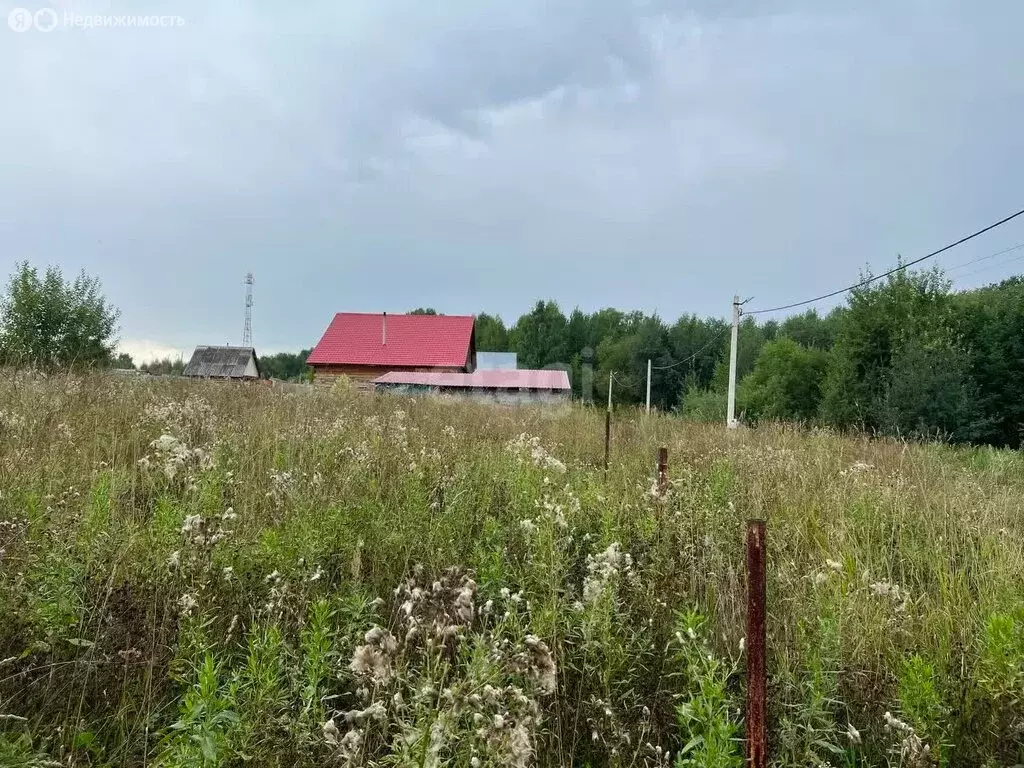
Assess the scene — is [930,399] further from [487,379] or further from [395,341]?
[395,341]

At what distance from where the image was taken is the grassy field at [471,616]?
1.80 m

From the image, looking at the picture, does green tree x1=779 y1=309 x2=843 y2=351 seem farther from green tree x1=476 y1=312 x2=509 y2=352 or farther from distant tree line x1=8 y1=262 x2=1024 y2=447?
green tree x1=476 y1=312 x2=509 y2=352

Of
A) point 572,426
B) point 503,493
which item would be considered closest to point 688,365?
point 572,426

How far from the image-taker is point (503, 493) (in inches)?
188

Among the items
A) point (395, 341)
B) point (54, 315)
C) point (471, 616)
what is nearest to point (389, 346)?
point (395, 341)

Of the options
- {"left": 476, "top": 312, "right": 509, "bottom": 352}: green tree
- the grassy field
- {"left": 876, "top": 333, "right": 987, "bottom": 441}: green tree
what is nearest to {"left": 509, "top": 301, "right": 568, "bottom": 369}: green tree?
{"left": 476, "top": 312, "right": 509, "bottom": 352}: green tree

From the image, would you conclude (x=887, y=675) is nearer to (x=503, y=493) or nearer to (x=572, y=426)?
(x=503, y=493)

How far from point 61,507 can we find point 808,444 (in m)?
9.06

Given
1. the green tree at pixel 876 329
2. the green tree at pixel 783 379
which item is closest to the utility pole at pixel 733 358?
the green tree at pixel 876 329

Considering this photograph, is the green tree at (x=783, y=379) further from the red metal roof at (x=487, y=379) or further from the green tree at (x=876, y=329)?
the red metal roof at (x=487, y=379)

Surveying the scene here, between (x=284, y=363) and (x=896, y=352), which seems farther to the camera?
(x=284, y=363)

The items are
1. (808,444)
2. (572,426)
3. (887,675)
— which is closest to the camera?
(887,675)

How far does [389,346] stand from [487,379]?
30.1ft

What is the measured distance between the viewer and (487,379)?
32.8 m
